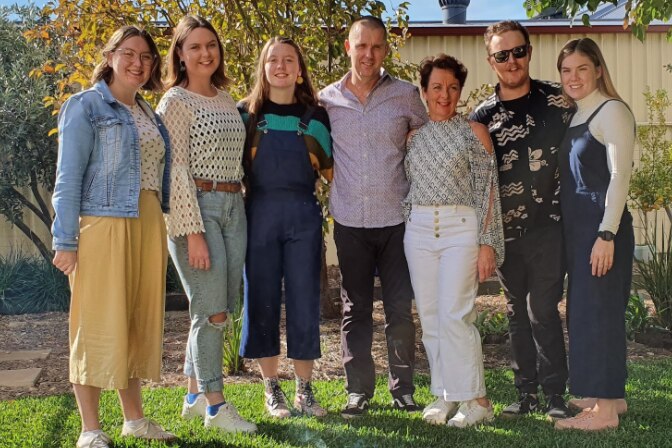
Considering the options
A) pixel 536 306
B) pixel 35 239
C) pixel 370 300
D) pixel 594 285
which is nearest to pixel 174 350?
pixel 370 300

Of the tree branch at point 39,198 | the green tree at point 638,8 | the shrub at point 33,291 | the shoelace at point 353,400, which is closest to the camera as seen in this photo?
the shoelace at point 353,400

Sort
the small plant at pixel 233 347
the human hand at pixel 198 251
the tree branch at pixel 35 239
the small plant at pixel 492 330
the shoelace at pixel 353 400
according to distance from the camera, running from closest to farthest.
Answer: the human hand at pixel 198 251, the shoelace at pixel 353 400, the small plant at pixel 233 347, the small plant at pixel 492 330, the tree branch at pixel 35 239

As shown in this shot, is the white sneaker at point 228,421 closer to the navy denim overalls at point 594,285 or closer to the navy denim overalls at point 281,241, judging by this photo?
the navy denim overalls at point 281,241

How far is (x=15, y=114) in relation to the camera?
381 inches

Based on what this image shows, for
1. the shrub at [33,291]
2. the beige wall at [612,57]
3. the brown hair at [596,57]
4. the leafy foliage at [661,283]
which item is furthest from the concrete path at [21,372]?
the beige wall at [612,57]

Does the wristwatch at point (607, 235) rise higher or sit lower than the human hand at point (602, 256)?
higher

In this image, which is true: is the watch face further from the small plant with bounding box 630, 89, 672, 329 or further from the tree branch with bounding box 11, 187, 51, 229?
the tree branch with bounding box 11, 187, 51, 229

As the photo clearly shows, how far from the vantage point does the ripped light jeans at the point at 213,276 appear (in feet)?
13.5

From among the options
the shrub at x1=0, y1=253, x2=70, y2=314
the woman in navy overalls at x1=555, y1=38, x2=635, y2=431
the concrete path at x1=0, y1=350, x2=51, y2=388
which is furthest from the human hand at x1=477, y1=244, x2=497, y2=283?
the shrub at x1=0, y1=253, x2=70, y2=314

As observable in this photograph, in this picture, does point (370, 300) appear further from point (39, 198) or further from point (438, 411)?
point (39, 198)

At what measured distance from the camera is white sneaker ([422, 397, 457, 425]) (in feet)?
14.2

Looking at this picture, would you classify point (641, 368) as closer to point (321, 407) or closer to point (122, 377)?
point (321, 407)

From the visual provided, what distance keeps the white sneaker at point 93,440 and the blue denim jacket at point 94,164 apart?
911 millimetres

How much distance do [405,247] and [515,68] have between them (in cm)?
111
